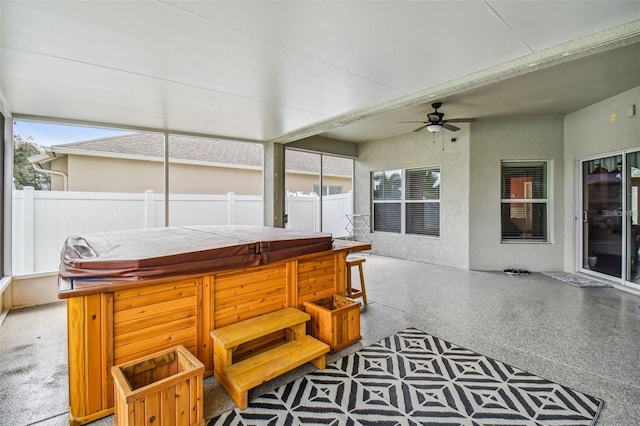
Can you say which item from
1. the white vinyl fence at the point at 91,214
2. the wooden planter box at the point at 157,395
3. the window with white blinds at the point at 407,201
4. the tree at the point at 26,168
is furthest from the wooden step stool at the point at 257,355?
the window with white blinds at the point at 407,201

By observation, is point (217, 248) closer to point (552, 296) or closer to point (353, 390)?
point (353, 390)

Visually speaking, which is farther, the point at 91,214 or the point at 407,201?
the point at 407,201

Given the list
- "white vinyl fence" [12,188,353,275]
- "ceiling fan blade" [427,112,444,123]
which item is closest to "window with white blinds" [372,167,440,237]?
"ceiling fan blade" [427,112,444,123]

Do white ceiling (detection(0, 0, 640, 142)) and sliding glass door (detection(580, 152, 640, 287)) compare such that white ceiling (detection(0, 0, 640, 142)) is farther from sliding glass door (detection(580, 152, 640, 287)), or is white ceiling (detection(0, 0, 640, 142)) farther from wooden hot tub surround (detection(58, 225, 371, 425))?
wooden hot tub surround (detection(58, 225, 371, 425))

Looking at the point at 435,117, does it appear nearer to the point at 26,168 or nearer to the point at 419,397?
the point at 419,397

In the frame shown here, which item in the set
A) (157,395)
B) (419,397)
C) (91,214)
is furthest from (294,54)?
(91,214)

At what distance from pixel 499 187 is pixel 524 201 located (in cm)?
54

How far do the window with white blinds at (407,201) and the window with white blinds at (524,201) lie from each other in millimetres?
1194

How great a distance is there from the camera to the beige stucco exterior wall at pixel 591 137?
4.16m

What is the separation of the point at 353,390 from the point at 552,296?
11.5 ft

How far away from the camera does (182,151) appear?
517 centimetres

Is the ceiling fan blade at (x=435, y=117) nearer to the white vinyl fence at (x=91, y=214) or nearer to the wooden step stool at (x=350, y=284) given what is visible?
the wooden step stool at (x=350, y=284)

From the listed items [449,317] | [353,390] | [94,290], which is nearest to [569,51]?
[449,317]

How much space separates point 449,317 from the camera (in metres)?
3.35
